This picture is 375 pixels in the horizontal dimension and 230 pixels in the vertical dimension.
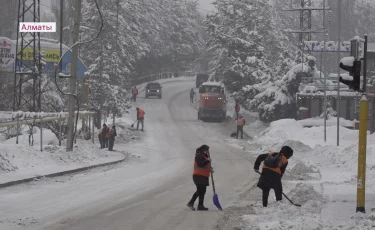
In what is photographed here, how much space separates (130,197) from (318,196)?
4778mm

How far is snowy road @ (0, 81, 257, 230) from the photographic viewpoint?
519 inches

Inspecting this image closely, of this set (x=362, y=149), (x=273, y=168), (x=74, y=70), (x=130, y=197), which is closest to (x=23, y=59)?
(x=74, y=70)

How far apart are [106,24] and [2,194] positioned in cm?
4133

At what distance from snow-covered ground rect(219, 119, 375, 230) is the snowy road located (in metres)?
0.99

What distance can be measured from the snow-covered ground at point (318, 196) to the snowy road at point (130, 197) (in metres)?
0.99

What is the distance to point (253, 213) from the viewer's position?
14562mm

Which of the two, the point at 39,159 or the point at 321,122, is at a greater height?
the point at 321,122

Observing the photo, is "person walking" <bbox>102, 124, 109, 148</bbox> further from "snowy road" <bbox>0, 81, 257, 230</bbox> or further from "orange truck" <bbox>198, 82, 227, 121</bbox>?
"orange truck" <bbox>198, 82, 227, 121</bbox>

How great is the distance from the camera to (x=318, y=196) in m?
16.7

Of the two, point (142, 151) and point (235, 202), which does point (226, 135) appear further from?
point (235, 202)

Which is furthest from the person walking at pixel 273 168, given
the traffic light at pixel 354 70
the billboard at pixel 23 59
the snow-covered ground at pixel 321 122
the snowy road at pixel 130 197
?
the snow-covered ground at pixel 321 122


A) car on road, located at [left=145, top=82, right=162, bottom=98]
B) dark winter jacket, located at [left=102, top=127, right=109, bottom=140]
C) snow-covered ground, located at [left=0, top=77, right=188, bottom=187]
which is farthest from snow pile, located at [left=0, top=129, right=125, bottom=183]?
car on road, located at [left=145, top=82, right=162, bottom=98]

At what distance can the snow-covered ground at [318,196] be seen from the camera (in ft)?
40.1

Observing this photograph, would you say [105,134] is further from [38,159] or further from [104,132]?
[38,159]
